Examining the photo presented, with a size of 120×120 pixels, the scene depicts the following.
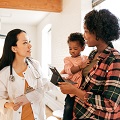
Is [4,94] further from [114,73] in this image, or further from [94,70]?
[114,73]

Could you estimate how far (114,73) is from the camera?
100 cm

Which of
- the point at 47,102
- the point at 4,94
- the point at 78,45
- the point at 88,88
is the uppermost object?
the point at 78,45

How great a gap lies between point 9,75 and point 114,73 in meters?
0.95

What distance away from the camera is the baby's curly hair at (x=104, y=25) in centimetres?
111

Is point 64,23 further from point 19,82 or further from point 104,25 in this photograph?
point 104,25

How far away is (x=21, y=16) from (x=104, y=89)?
5.05 metres

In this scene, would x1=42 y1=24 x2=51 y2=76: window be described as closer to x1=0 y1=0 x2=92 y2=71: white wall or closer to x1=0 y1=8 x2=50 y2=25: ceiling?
x1=0 y1=0 x2=92 y2=71: white wall

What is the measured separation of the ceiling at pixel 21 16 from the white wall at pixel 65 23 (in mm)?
505

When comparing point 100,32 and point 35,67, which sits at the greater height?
point 100,32

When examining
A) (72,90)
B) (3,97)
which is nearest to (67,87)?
(72,90)

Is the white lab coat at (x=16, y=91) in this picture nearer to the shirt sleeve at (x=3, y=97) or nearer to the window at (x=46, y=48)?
the shirt sleeve at (x=3, y=97)

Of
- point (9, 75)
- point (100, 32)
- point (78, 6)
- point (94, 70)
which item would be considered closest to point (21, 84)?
point (9, 75)

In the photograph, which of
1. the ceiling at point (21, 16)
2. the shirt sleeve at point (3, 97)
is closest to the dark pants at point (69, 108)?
the shirt sleeve at point (3, 97)

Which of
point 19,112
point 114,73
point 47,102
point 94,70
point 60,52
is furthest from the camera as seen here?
point 47,102
